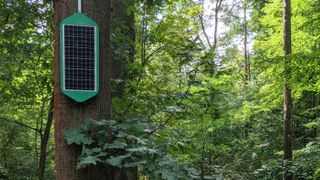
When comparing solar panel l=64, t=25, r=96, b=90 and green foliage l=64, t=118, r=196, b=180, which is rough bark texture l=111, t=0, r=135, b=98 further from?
green foliage l=64, t=118, r=196, b=180

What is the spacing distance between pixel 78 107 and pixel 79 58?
0.30 m

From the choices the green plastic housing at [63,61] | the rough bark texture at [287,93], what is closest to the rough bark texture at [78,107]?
the green plastic housing at [63,61]

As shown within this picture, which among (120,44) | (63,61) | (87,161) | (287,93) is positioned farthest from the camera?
(287,93)

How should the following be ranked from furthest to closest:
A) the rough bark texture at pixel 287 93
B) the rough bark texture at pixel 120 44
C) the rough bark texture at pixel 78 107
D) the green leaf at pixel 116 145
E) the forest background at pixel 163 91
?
the rough bark texture at pixel 287 93
the rough bark texture at pixel 120 44
the forest background at pixel 163 91
the rough bark texture at pixel 78 107
the green leaf at pixel 116 145

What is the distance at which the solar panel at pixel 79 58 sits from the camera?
2.07 metres

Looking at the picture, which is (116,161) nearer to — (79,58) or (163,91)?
(79,58)

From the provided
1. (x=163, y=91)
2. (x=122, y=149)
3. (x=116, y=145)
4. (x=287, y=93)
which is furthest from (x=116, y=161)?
(x=287, y=93)

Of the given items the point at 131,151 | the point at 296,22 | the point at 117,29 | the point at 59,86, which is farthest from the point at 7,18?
the point at 296,22

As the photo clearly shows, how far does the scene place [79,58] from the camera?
208cm

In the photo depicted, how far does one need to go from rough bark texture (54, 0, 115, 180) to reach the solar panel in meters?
0.09

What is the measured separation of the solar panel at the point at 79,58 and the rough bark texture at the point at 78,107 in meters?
0.09

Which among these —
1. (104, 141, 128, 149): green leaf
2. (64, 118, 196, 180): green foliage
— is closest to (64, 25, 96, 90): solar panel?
(64, 118, 196, 180): green foliage

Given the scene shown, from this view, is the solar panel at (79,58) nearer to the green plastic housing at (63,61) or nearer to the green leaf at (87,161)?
the green plastic housing at (63,61)

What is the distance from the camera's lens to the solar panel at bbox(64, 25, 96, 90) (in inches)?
81.4
